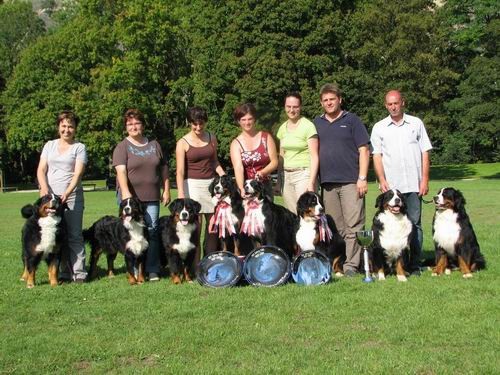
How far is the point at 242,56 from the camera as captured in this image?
3284 centimetres

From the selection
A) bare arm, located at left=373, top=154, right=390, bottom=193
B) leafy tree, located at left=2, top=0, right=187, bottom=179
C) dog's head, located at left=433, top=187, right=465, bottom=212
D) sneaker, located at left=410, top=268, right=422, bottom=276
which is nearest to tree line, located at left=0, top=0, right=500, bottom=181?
leafy tree, located at left=2, top=0, right=187, bottom=179

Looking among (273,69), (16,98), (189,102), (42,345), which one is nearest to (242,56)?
(273,69)

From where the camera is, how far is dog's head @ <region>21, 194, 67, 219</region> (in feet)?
21.3

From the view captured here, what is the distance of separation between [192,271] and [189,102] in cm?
2946

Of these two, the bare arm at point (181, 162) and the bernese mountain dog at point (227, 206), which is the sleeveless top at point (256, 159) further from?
the bare arm at point (181, 162)

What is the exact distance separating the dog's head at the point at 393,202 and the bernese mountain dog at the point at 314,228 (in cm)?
66

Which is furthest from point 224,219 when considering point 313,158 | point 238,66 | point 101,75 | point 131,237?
point 101,75

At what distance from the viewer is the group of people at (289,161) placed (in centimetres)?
673

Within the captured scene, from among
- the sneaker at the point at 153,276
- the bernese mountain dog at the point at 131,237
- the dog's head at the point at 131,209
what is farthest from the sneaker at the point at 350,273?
the dog's head at the point at 131,209

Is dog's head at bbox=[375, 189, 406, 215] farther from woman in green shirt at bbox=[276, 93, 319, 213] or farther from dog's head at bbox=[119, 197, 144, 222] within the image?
dog's head at bbox=[119, 197, 144, 222]

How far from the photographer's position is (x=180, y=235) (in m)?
6.77

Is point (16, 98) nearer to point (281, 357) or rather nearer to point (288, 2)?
point (288, 2)

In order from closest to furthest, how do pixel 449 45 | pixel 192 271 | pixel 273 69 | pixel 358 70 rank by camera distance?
pixel 192 271, pixel 273 69, pixel 358 70, pixel 449 45

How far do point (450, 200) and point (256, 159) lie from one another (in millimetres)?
2210
